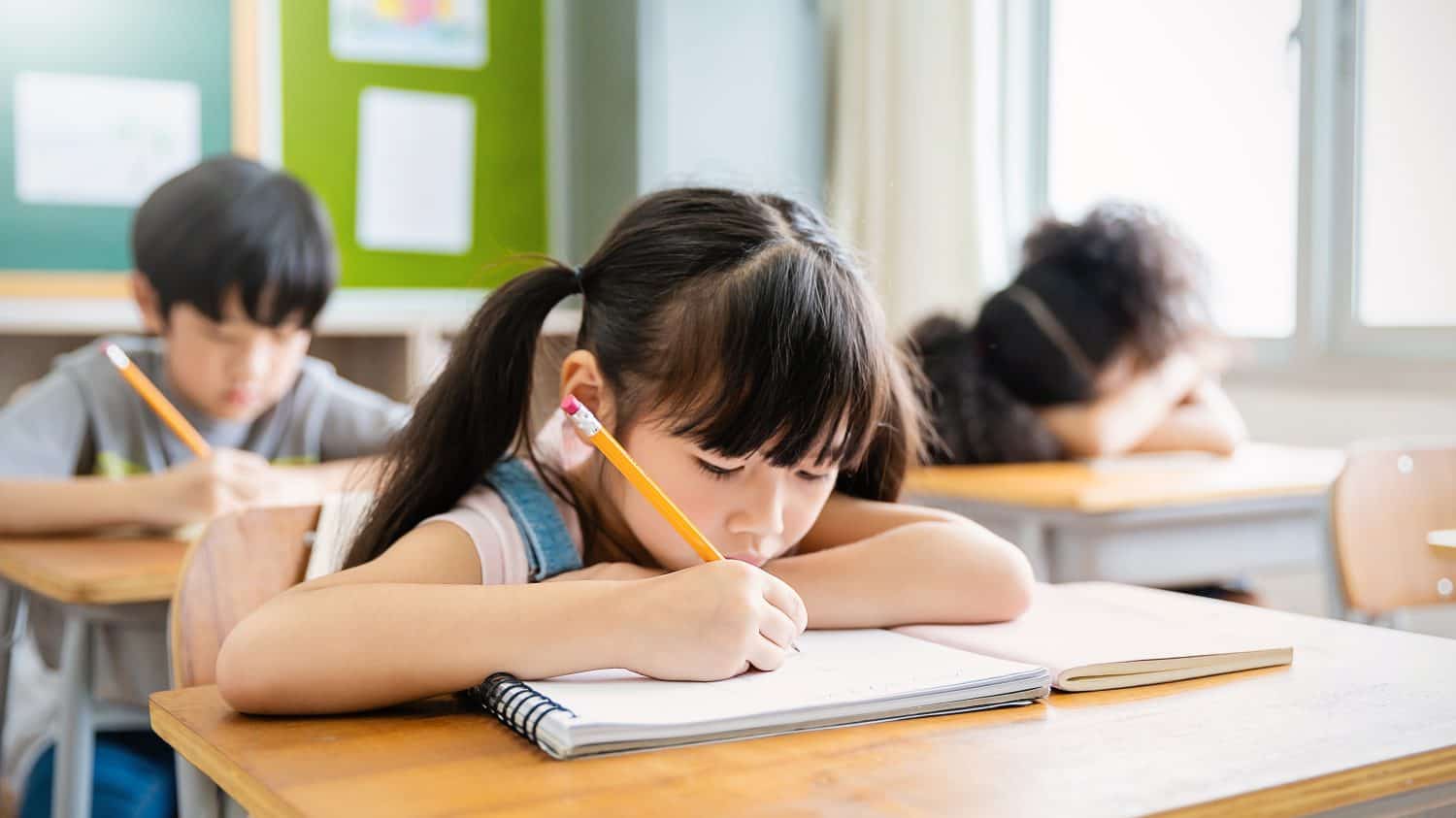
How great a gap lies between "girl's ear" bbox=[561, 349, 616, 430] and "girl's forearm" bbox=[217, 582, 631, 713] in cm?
23

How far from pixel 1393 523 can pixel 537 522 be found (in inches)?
43.9

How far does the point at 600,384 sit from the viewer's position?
3.31 ft

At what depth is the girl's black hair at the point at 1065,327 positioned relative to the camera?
7.84ft

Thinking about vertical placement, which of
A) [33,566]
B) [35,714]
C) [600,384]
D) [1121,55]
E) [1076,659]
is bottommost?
[35,714]

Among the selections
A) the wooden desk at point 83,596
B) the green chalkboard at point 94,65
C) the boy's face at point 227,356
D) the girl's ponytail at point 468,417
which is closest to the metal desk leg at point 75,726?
the wooden desk at point 83,596

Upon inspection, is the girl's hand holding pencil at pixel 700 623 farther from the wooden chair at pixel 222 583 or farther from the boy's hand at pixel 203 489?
the boy's hand at pixel 203 489

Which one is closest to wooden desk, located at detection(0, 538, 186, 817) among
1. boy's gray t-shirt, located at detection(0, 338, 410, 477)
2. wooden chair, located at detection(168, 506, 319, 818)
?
boy's gray t-shirt, located at detection(0, 338, 410, 477)

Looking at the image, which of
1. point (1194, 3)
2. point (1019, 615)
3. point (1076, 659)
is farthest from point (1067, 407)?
point (1076, 659)

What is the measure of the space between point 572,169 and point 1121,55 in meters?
1.40

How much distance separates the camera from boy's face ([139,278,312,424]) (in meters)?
1.98

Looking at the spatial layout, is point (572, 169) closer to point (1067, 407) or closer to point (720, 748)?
point (1067, 407)

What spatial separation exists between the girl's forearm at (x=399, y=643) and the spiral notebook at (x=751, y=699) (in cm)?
2

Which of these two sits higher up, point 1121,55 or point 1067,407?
point 1121,55

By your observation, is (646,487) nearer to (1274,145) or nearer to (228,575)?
(228,575)
